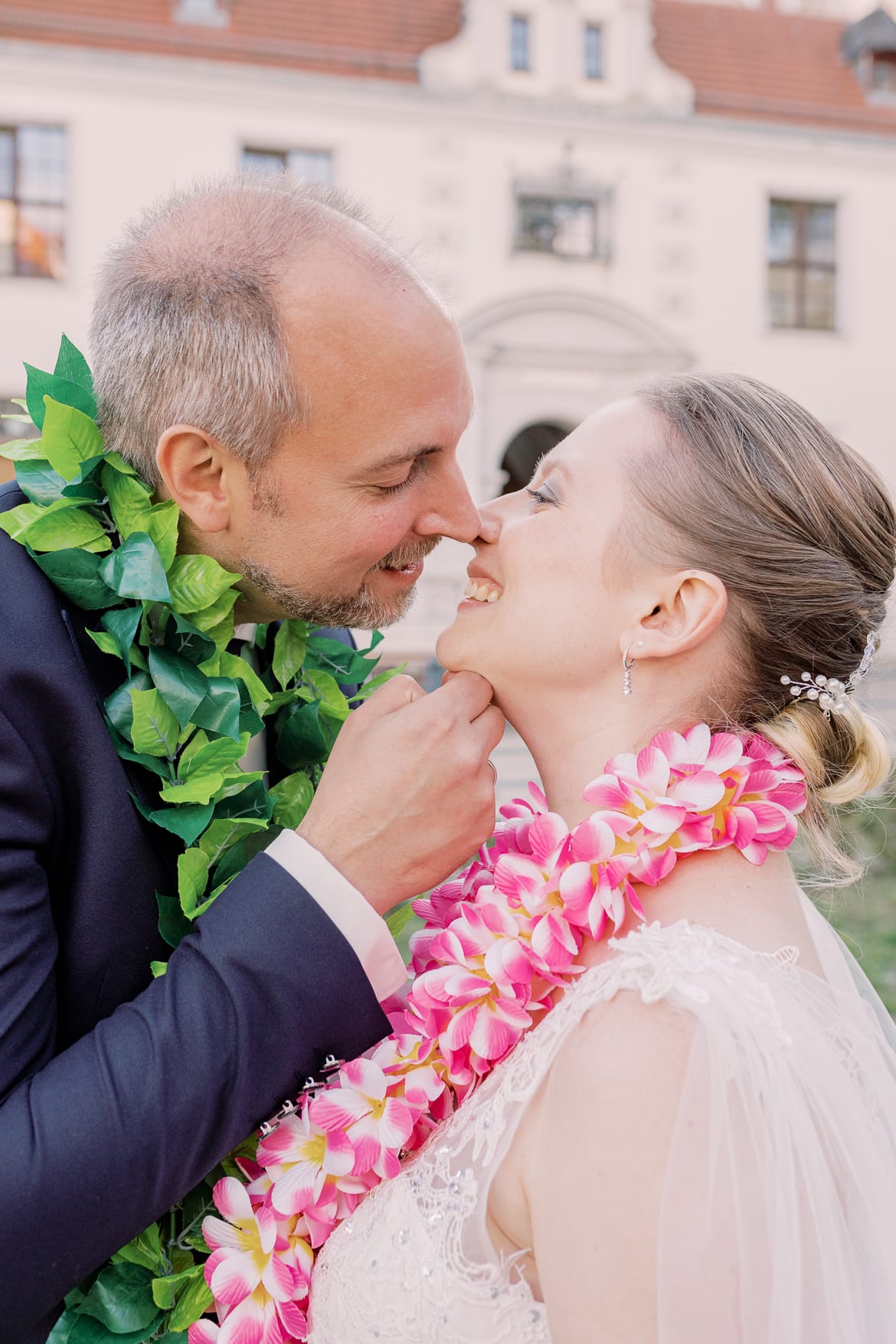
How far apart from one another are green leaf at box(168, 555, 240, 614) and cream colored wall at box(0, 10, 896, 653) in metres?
11.8

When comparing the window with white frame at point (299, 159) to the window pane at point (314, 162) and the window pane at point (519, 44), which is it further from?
the window pane at point (519, 44)

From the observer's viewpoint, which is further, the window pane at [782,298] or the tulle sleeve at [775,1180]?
the window pane at [782,298]

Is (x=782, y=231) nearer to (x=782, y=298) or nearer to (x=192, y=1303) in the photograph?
(x=782, y=298)

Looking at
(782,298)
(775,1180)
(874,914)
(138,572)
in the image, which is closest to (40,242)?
(782,298)

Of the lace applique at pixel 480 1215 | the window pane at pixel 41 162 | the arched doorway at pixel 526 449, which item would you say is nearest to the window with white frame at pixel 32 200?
the window pane at pixel 41 162

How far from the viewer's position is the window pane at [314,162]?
46.1 feet

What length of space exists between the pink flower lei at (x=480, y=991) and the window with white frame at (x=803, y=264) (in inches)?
607

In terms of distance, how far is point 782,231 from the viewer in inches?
628

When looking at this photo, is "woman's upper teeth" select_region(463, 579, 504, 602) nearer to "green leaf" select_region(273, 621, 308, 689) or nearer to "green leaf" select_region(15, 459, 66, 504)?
"green leaf" select_region(273, 621, 308, 689)

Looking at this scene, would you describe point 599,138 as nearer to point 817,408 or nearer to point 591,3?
point 591,3

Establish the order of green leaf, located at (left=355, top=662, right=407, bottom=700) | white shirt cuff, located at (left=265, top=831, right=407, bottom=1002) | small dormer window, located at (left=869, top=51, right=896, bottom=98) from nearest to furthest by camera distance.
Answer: white shirt cuff, located at (left=265, top=831, right=407, bottom=1002) < green leaf, located at (left=355, top=662, right=407, bottom=700) < small dormer window, located at (left=869, top=51, right=896, bottom=98)

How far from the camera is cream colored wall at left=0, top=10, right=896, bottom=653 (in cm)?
1352

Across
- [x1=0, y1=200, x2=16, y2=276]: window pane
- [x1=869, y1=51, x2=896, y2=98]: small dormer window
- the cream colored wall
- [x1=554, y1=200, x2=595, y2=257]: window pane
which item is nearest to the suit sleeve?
the cream colored wall

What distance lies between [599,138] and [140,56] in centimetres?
547
